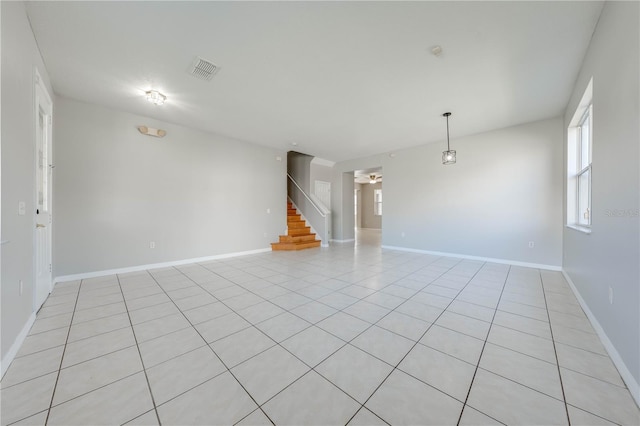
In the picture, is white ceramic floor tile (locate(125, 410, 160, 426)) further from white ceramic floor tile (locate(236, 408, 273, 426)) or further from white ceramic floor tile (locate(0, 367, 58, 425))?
white ceramic floor tile (locate(0, 367, 58, 425))

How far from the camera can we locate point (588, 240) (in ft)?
7.88

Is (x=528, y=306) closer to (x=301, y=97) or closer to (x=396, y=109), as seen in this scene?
(x=396, y=109)

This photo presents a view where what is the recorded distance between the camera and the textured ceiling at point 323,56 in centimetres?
197

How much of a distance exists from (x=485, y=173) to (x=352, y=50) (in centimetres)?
405

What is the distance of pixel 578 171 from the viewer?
11.5ft

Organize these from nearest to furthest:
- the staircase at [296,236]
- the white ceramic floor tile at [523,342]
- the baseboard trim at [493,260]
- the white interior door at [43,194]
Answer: the white ceramic floor tile at [523,342] < the white interior door at [43,194] < the baseboard trim at [493,260] < the staircase at [296,236]

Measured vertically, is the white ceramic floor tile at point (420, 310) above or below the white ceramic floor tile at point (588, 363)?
above

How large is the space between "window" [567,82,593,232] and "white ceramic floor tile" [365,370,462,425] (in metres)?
3.58

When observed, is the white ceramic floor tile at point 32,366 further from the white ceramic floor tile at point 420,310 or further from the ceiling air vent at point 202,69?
the ceiling air vent at point 202,69

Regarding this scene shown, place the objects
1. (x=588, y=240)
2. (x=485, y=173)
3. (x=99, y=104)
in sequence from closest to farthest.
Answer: (x=588, y=240) → (x=99, y=104) → (x=485, y=173)

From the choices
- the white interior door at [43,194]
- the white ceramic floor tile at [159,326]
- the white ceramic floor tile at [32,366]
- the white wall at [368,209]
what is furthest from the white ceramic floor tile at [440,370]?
the white wall at [368,209]

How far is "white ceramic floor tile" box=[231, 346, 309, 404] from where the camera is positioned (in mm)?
1353

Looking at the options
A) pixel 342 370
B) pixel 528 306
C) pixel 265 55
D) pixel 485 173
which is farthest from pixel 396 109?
pixel 342 370

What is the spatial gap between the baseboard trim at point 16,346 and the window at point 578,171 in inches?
236
